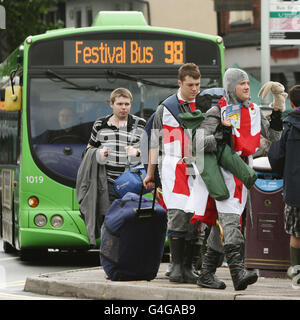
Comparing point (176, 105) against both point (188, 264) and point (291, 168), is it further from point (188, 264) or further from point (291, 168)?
point (188, 264)

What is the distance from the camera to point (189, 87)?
32.0 feet

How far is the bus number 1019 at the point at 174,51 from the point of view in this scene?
1412cm

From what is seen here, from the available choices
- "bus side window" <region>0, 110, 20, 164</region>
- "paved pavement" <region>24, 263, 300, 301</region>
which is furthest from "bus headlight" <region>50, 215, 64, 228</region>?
"paved pavement" <region>24, 263, 300, 301</region>

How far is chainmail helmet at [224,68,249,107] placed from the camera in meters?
9.04

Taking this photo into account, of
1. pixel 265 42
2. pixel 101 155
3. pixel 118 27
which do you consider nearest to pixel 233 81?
pixel 101 155

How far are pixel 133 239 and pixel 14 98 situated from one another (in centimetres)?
503

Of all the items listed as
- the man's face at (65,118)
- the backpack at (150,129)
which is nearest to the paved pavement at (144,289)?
the backpack at (150,129)

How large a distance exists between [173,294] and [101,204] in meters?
2.89

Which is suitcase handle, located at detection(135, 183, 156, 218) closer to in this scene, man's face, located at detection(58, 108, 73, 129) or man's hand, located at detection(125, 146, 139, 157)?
man's hand, located at detection(125, 146, 139, 157)

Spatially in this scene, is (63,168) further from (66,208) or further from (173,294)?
(173,294)

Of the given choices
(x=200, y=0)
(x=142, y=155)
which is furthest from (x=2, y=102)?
(x=200, y=0)

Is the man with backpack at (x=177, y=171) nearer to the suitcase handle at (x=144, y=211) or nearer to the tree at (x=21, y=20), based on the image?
the suitcase handle at (x=144, y=211)
